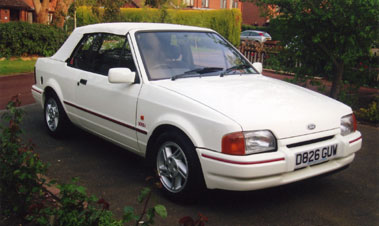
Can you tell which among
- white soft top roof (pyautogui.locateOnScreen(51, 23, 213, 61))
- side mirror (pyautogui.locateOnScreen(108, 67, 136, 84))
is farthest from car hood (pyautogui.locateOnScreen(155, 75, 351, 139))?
white soft top roof (pyautogui.locateOnScreen(51, 23, 213, 61))

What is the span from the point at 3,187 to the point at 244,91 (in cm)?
249

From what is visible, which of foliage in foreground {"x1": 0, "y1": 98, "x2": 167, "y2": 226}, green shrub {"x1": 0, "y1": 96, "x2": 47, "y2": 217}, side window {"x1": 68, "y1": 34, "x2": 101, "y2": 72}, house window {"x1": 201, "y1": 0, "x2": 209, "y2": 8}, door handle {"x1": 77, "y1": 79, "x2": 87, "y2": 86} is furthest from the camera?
house window {"x1": 201, "y1": 0, "x2": 209, "y2": 8}

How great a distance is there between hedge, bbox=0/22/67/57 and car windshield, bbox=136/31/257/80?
14772 millimetres

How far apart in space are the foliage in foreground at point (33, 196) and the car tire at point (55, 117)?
7.74 ft

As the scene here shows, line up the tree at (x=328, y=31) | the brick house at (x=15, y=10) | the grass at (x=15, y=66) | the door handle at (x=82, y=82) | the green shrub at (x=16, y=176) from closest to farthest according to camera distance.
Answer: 1. the green shrub at (x=16, y=176)
2. the door handle at (x=82, y=82)
3. the tree at (x=328, y=31)
4. the grass at (x=15, y=66)
5. the brick house at (x=15, y=10)

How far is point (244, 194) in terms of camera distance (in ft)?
15.5

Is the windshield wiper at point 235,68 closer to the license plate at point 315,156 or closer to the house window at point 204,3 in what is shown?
the license plate at point 315,156

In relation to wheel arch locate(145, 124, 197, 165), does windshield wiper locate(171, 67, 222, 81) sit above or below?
above

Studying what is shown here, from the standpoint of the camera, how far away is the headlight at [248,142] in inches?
149

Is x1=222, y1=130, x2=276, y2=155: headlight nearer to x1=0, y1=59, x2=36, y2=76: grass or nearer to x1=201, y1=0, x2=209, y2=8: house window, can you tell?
x1=0, y1=59, x2=36, y2=76: grass

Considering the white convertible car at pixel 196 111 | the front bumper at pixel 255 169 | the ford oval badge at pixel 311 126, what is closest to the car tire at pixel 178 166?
the white convertible car at pixel 196 111

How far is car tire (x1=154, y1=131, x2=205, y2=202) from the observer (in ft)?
13.5

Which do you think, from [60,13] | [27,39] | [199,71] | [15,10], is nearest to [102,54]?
[199,71]

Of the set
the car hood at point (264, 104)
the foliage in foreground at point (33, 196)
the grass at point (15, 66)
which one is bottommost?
the grass at point (15, 66)
